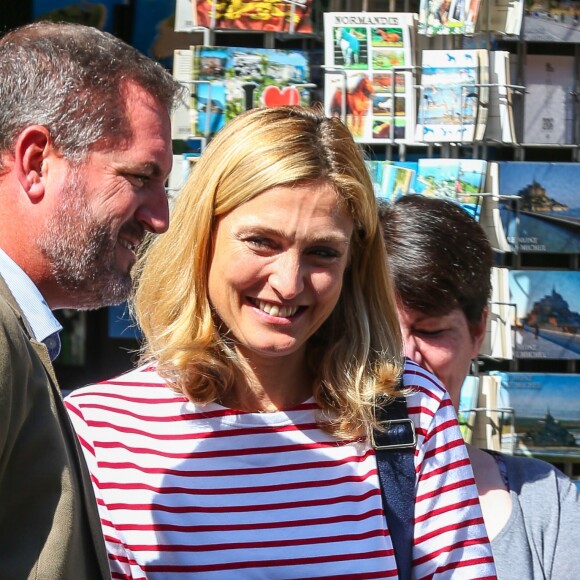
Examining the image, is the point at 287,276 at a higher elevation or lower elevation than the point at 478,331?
higher

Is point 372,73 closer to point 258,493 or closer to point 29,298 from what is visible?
point 258,493

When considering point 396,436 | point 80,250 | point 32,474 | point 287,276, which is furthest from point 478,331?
point 32,474

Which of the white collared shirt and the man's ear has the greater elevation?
the man's ear

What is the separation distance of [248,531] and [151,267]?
537mm

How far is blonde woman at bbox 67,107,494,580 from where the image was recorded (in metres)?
1.72

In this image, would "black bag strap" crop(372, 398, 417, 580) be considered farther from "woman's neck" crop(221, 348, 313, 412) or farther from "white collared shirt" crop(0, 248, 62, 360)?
"white collared shirt" crop(0, 248, 62, 360)

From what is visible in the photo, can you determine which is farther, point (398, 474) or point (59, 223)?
point (398, 474)

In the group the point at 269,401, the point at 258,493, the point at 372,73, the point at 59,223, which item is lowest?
the point at 258,493

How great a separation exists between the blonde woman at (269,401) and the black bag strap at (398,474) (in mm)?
15

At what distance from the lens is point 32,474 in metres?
1.29

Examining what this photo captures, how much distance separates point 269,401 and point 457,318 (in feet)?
1.71

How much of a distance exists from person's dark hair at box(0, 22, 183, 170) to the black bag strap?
64 centimetres

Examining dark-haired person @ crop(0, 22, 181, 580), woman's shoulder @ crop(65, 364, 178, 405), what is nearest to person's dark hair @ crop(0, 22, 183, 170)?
dark-haired person @ crop(0, 22, 181, 580)

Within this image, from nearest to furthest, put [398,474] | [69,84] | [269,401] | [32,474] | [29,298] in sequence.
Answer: [32,474]
[29,298]
[69,84]
[398,474]
[269,401]
